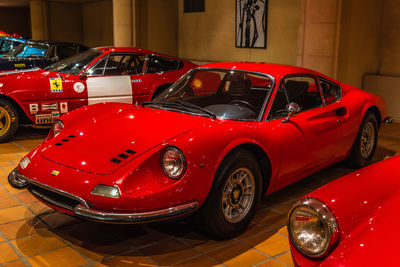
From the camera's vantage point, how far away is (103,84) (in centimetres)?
645

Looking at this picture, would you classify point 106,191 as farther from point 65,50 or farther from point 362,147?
point 65,50

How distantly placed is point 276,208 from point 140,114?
5.02 ft

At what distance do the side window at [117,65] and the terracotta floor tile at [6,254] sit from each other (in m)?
3.81

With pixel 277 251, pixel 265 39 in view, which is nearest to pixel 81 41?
pixel 265 39

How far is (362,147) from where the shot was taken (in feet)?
16.6

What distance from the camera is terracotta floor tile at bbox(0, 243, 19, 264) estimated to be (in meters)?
2.95

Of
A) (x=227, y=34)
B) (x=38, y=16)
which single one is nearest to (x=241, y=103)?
(x=227, y=34)

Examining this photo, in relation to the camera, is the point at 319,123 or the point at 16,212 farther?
the point at 319,123

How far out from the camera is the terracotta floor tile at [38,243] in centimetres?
308

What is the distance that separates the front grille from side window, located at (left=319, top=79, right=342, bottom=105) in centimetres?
278

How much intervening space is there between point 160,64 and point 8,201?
376cm

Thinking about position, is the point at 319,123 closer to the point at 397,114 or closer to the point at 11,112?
the point at 11,112

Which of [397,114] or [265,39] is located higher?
[265,39]

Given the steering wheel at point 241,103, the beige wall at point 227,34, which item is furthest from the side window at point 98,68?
the beige wall at point 227,34
